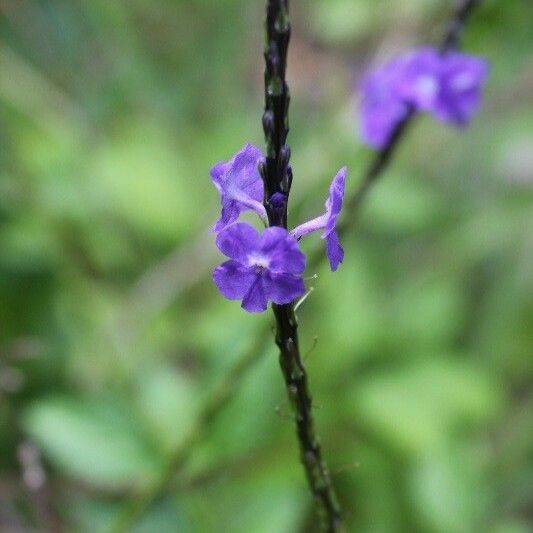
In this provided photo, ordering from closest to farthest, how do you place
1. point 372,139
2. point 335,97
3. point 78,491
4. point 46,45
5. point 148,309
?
point 372,139 → point 78,491 → point 148,309 → point 335,97 → point 46,45

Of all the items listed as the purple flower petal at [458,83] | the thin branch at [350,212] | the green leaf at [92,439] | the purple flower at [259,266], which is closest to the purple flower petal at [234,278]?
the purple flower at [259,266]

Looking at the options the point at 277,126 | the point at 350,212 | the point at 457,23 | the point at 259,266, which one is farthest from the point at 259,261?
the point at 457,23

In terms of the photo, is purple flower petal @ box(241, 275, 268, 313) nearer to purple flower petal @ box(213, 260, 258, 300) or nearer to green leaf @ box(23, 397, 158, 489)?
purple flower petal @ box(213, 260, 258, 300)

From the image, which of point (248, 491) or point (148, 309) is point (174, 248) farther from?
point (248, 491)

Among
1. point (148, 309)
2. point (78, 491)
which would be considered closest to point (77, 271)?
point (148, 309)

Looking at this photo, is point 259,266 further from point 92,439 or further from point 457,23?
point 92,439

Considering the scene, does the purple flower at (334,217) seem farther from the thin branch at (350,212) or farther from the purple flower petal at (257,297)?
the thin branch at (350,212)
